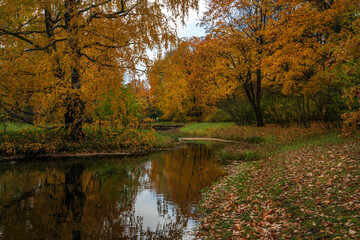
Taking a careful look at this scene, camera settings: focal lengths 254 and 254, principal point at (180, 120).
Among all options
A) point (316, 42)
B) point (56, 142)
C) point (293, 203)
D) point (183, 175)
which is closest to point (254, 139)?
point (316, 42)

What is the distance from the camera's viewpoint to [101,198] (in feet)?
27.1

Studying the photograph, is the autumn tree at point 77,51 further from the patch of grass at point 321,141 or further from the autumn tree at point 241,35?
the autumn tree at point 241,35

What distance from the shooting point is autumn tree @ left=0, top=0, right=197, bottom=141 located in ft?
36.5

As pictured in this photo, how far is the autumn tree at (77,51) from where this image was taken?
11.1 meters

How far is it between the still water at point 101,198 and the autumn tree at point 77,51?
3406mm

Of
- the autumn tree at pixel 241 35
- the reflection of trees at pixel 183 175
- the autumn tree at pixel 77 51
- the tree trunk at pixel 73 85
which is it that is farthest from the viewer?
the autumn tree at pixel 241 35

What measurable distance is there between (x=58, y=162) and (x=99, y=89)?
188 inches

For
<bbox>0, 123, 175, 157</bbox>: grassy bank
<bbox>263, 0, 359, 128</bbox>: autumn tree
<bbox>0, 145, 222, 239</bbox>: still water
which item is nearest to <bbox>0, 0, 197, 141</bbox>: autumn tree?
<bbox>0, 123, 175, 157</bbox>: grassy bank

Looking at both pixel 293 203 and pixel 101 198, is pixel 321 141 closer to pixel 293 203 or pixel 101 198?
pixel 293 203

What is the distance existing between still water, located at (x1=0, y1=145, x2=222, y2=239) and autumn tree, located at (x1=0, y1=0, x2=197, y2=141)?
11.2 feet

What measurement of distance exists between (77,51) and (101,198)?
7.58 m

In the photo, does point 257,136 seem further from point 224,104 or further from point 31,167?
point 31,167

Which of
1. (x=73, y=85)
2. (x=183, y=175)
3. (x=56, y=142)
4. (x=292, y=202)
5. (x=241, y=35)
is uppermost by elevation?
(x=241, y=35)

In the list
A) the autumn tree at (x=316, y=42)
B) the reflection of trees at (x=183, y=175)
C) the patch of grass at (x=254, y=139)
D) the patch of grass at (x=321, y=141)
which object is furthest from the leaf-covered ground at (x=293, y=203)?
the patch of grass at (x=254, y=139)
